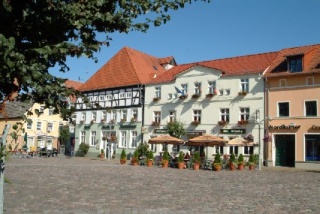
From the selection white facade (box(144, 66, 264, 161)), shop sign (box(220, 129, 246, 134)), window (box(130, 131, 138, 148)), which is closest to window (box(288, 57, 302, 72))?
white facade (box(144, 66, 264, 161))

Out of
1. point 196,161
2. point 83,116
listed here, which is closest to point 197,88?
point 196,161

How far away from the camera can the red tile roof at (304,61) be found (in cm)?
3391

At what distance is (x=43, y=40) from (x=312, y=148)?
107 feet

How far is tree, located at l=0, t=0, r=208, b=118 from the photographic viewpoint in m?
3.60

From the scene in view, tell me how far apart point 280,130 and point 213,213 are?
27.0 meters

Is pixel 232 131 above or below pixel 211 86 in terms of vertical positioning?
below

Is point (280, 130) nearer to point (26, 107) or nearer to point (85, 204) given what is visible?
point (85, 204)

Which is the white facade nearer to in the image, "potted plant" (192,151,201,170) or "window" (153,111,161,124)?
"window" (153,111,161,124)

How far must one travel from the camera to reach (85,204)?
10.2 m

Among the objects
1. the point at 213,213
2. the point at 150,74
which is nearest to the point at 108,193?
the point at 213,213

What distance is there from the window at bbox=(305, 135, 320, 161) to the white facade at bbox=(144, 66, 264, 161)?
13.7 ft

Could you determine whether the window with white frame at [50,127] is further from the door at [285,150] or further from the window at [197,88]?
the door at [285,150]

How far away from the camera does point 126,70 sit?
4794cm

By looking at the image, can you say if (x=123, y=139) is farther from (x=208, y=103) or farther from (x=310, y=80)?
(x=310, y=80)
